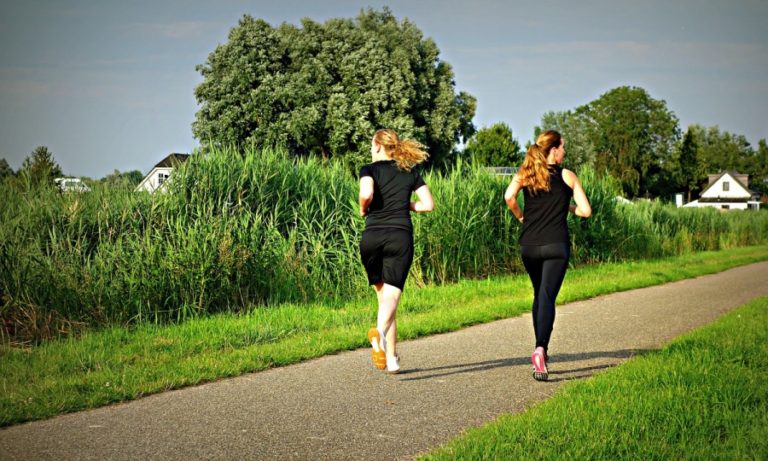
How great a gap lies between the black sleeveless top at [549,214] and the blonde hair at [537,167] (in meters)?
0.08

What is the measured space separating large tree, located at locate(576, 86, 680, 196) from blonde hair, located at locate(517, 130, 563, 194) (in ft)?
273

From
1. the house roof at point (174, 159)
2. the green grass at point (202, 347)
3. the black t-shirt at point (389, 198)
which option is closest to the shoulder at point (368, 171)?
the black t-shirt at point (389, 198)

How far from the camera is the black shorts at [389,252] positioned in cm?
640

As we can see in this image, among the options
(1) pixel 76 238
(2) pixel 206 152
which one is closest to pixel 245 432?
(1) pixel 76 238

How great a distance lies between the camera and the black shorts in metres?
6.40

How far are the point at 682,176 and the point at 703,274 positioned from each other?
85.8 m

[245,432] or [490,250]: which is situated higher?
[490,250]

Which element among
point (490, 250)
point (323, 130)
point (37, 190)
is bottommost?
point (490, 250)

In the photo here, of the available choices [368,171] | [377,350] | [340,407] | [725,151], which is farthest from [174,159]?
[725,151]

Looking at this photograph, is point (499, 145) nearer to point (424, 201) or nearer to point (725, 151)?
point (725, 151)

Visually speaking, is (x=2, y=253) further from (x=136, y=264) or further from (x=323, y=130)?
(x=323, y=130)

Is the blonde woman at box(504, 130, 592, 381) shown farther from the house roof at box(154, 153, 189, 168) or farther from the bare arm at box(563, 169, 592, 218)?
the house roof at box(154, 153, 189, 168)

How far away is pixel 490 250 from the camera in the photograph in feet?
50.5

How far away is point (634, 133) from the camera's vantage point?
87.0 metres
